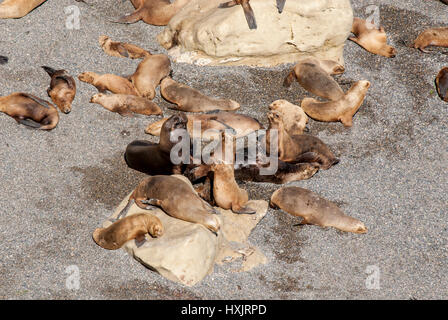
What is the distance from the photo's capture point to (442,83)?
766 centimetres

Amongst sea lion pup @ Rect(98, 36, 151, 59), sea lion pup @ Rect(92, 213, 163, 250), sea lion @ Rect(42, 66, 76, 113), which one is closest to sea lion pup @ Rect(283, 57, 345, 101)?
sea lion pup @ Rect(98, 36, 151, 59)

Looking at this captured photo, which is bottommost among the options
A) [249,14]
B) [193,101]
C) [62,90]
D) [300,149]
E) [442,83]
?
[442,83]

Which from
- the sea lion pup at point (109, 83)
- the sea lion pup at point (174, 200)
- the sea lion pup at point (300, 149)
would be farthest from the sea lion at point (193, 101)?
the sea lion pup at point (174, 200)

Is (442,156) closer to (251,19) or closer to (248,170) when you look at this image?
(248,170)

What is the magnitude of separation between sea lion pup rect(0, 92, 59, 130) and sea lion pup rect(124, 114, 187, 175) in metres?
0.93

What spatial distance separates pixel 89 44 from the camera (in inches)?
309

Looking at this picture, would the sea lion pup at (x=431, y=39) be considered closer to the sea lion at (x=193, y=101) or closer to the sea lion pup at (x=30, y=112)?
the sea lion at (x=193, y=101)

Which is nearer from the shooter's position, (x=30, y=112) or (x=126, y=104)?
(x=30, y=112)

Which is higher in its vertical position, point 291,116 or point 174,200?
point 174,200

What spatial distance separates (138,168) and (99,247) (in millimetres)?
1096

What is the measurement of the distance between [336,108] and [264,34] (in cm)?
128

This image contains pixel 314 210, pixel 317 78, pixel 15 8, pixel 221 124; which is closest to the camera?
pixel 314 210

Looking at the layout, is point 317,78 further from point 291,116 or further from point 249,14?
point 249,14

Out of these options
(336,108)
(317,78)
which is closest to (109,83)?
(317,78)
